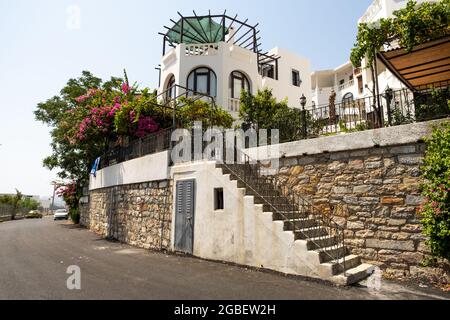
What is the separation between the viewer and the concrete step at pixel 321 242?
6121 mm

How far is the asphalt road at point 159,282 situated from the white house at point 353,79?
621 inches

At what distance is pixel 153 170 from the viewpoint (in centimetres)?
1077

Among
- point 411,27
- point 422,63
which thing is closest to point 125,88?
point 411,27

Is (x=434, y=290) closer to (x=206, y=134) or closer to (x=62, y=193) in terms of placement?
(x=206, y=134)

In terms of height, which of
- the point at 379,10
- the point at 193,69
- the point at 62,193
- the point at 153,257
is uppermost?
the point at 379,10

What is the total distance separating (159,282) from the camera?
→ 5.95 meters

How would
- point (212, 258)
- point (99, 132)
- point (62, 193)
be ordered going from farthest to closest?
1. point (62, 193)
2. point (99, 132)
3. point (212, 258)

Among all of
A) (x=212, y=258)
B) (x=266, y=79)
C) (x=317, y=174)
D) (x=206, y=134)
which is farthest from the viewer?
(x=266, y=79)

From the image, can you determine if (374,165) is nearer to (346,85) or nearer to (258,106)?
(258,106)

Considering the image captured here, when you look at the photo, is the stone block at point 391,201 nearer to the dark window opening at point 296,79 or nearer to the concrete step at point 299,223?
the concrete step at point 299,223

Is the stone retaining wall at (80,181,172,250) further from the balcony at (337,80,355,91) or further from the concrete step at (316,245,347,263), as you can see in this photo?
the balcony at (337,80,355,91)

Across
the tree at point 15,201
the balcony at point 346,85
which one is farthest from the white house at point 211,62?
the tree at point 15,201

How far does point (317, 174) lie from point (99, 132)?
37.3 feet

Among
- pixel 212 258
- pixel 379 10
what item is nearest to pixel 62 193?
pixel 212 258
